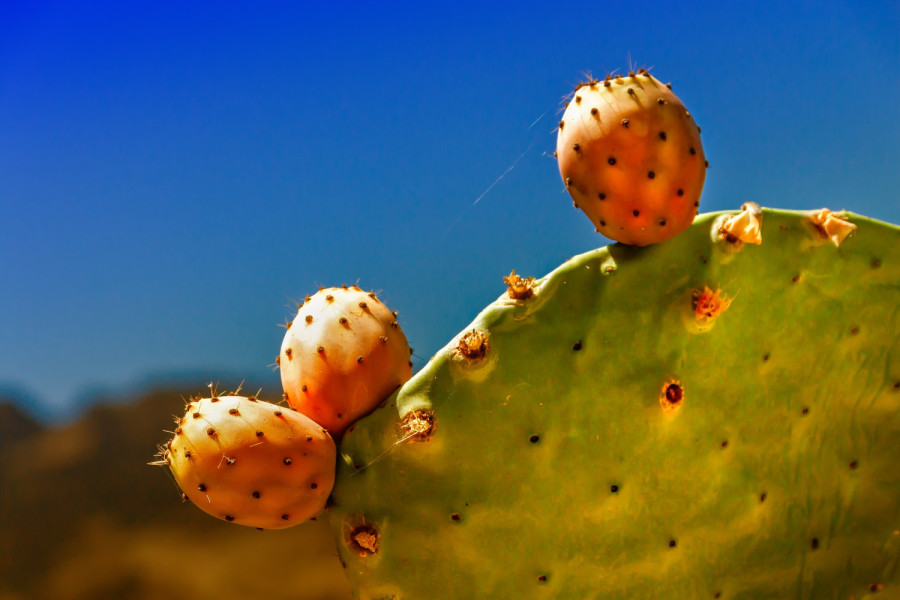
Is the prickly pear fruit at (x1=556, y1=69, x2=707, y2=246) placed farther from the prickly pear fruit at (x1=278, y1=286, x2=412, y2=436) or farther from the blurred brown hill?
the blurred brown hill

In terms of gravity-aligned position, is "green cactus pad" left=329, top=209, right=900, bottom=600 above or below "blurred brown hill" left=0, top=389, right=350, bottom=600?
below

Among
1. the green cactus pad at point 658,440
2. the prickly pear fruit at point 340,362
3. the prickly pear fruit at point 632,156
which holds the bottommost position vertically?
the green cactus pad at point 658,440

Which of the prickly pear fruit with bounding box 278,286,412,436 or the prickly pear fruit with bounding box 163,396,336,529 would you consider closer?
the prickly pear fruit with bounding box 163,396,336,529

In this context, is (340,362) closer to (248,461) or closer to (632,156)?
(248,461)

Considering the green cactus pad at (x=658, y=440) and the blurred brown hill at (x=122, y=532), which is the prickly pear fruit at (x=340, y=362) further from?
the blurred brown hill at (x=122, y=532)

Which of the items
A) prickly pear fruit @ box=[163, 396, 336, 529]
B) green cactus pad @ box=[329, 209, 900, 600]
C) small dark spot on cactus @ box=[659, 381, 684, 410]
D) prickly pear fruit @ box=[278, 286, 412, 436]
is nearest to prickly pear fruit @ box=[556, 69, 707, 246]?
green cactus pad @ box=[329, 209, 900, 600]

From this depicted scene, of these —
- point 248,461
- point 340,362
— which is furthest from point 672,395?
point 248,461

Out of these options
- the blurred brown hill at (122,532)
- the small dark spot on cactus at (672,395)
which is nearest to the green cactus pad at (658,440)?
the small dark spot on cactus at (672,395)
